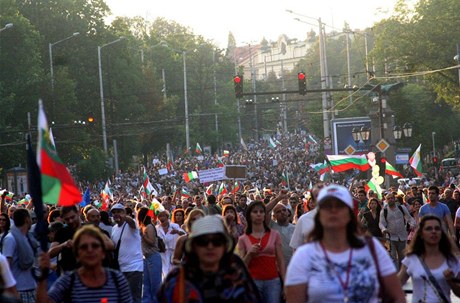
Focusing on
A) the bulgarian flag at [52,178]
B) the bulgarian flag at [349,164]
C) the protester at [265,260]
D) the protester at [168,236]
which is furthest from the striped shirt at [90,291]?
the bulgarian flag at [349,164]

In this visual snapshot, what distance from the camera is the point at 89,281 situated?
25.3 ft

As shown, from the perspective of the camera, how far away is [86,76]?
7988cm

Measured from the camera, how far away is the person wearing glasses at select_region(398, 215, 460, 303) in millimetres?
8336

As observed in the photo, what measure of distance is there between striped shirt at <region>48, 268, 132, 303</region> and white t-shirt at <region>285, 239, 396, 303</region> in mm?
1510

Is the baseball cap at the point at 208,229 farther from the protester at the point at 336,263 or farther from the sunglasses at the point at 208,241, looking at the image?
the protester at the point at 336,263

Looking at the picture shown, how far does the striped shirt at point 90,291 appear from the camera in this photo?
302 inches

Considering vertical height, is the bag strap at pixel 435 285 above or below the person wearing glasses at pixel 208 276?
below

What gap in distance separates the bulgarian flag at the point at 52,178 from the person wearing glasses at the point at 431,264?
2220 millimetres

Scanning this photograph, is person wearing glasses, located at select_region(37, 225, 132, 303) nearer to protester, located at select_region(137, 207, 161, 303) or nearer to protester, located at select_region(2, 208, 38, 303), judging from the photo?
protester, located at select_region(2, 208, 38, 303)

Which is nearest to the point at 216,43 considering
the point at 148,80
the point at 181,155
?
the point at 181,155

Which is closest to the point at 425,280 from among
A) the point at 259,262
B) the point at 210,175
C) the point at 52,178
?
the point at 52,178

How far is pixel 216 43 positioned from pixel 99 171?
69.9 m

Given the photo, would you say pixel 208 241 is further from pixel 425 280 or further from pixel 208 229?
pixel 425 280

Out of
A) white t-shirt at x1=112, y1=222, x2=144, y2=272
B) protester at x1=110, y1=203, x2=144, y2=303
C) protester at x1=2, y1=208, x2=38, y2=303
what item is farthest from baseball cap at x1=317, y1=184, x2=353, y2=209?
white t-shirt at x1=112, y1=222, x2=144, y2=272
